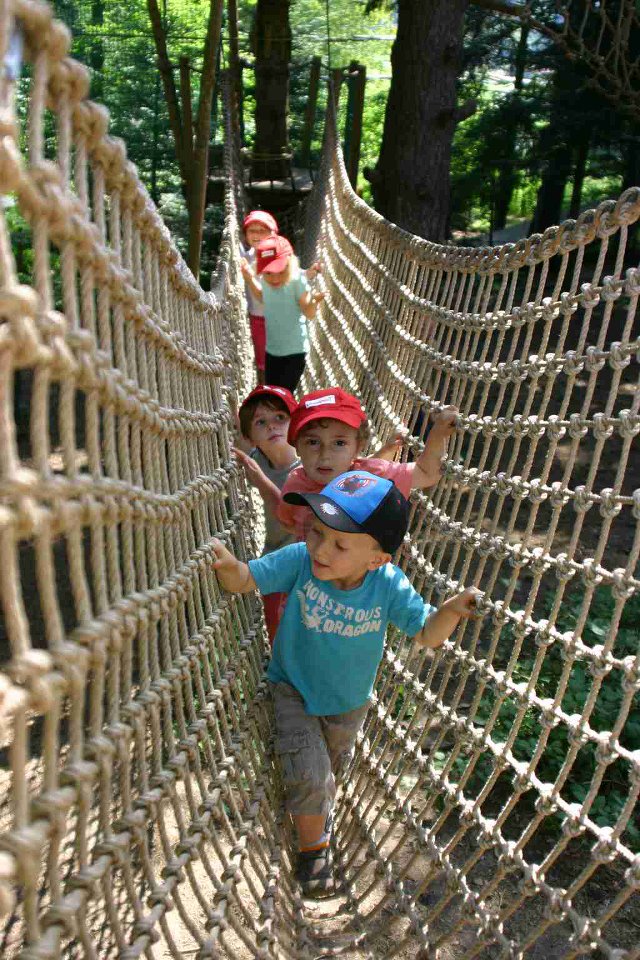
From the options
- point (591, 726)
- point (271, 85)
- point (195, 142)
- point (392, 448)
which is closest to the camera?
point (392, 448)

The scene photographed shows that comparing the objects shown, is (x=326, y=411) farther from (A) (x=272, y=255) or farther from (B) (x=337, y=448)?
(A) (x=272, y=255)

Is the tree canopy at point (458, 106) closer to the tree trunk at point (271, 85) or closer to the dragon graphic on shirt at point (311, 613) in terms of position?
the tree trunk at point (271, 85)

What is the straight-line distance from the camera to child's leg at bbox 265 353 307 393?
2.98 metres

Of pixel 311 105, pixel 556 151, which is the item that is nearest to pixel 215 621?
pixel 311 105

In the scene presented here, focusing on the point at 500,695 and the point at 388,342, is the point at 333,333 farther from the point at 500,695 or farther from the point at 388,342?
the point at 500,695

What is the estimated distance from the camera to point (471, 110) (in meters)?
4.29

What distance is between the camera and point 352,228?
308cm

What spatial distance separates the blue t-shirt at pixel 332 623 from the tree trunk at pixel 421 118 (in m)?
3.42

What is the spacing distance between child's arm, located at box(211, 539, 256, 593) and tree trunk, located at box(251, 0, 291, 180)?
549 centimetres

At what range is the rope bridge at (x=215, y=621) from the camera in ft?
2.08

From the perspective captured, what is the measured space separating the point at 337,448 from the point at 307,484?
0.09m

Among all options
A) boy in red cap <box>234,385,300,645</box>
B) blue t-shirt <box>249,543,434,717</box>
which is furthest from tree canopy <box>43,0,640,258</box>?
blue t-shirt <box>249,543,434,717</box>

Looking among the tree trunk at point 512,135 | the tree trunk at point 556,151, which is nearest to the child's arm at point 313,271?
the tree trunk at point 556,151

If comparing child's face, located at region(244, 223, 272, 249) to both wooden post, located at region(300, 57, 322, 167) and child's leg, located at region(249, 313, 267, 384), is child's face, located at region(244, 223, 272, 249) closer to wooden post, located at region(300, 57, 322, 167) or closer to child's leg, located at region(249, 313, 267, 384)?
child's leg, located at region(249, 313, 267, 384)
